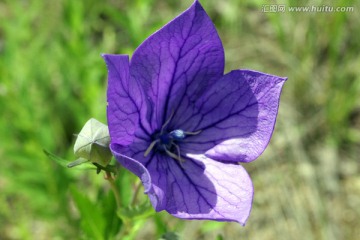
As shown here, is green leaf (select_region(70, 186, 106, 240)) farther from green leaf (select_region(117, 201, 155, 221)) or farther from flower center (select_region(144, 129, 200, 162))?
flower center (select_region(144, 129, 200, 162))

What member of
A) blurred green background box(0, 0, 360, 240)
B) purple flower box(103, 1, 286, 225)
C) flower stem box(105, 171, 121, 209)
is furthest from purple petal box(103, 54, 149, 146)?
blurred green background box(0, 0, 360, 240)

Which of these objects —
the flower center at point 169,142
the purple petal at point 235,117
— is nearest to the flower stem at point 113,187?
the flower center at point 169,142

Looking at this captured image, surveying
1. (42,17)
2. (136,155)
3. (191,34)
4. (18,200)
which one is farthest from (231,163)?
(42,17)

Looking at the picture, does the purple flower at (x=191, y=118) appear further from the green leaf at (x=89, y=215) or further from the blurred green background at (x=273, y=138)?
the blurred green background at (x=273, y=138)

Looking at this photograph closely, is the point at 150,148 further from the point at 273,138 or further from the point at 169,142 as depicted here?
the point at 273,138

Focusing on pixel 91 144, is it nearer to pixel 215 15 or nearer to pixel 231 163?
pixel 231 163
